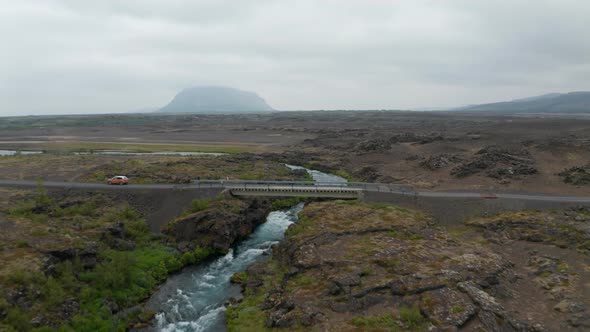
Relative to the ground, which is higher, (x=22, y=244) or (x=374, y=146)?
(x=374, y=146)

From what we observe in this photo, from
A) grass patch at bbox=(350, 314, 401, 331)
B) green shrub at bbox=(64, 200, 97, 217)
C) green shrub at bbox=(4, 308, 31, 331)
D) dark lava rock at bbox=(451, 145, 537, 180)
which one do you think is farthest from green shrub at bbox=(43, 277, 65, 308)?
dark lava rock at bbox=(451, 145, 537, 180)

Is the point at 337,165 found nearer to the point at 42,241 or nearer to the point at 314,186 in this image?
the point at 314,186

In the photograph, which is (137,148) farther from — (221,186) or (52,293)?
(52,293)

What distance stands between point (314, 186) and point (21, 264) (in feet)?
124

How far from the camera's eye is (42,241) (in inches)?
1425

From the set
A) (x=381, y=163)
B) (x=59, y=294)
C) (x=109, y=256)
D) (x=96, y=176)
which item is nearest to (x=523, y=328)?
(x=59, y=294)

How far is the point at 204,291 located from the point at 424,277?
22495 millimetres

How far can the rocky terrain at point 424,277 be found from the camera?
25.7 metres

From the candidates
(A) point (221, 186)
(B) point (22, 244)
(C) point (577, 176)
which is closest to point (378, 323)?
(B) point (22, 244)

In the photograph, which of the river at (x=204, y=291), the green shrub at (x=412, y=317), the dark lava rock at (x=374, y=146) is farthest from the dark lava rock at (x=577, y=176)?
the river at (x=204, y=291)

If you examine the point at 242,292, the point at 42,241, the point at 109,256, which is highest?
the point at 42,241

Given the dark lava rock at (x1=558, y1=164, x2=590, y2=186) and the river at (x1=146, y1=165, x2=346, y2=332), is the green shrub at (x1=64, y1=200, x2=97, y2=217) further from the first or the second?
the dark lava rock at (x1=558, y1=164, x2=590, y2=186)

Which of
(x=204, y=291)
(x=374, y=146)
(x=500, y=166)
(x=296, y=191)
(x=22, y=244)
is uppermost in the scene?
(x=374, y=146)

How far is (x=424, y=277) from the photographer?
98.5ft
